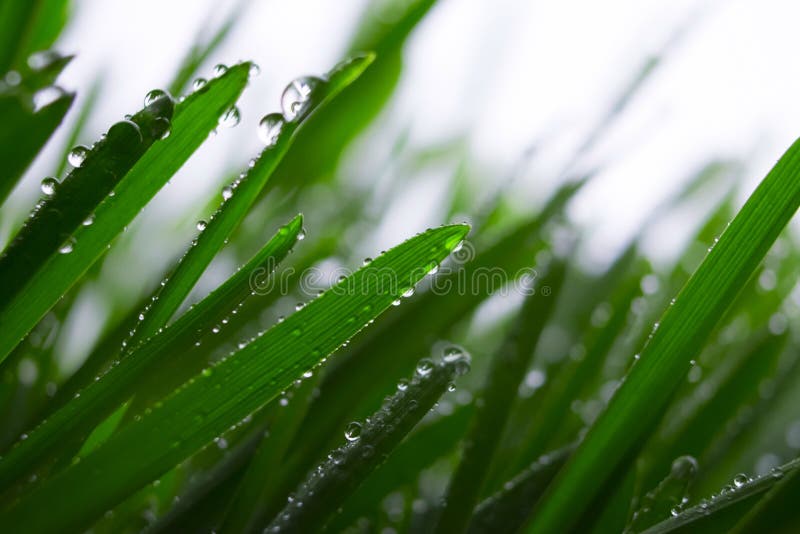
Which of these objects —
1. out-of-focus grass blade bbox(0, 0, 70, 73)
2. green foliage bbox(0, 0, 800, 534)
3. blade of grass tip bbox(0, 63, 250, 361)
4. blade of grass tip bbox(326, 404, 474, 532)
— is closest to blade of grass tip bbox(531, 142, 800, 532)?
green foliage bbox(0, 0, 800, 534)

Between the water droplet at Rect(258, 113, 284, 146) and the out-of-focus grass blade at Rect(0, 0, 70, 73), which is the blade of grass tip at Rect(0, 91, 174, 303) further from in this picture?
the out-of-focus grass blade at Rect(0, 0, 70, 73)

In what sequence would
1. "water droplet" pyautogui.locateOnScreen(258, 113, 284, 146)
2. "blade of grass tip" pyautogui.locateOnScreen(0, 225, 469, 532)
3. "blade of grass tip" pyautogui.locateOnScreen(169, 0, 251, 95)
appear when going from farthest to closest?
"blade of grass tip" pyautogui.locateOnScreen(169, 0, 251, 95) < "water droplet" pyautogui.locateOnScreen(258, 113, 284, 146) < "blade of grass tip" pyautogui.locateOnScreen(0, 225, 469, 532)

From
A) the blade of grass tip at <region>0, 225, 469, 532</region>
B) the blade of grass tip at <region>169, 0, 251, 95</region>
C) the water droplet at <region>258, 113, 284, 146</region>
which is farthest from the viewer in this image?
the blade of grass tip at <region>169, 0, 251, 95</region>

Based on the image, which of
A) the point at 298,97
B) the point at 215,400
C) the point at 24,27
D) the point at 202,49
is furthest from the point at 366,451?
the point at 202,49

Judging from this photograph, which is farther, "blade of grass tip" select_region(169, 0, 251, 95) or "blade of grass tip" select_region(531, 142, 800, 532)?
"blade of grass tip" select_region(169, 0, 251, 95)

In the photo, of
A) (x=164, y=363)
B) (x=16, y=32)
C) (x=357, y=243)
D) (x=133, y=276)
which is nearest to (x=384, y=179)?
(x=357, y=243)
